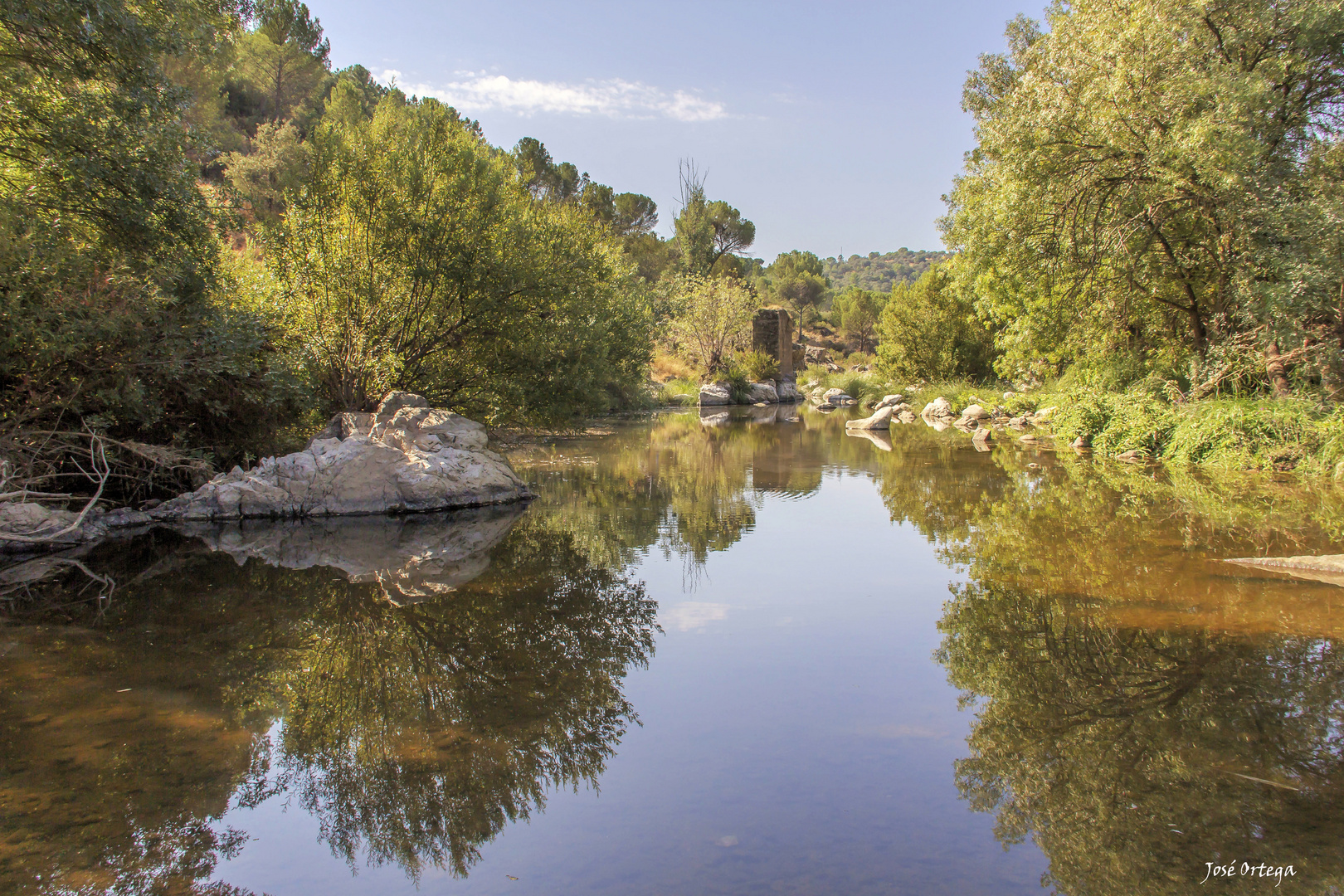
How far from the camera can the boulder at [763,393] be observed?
3841cm

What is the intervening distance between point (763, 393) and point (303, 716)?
35.5 meters

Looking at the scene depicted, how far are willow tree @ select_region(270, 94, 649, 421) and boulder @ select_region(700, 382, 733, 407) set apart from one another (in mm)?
21526

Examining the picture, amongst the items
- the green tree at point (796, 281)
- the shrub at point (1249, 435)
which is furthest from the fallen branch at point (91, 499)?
the green tree at point (796, 281)

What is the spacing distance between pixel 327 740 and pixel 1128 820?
4040 millimetres

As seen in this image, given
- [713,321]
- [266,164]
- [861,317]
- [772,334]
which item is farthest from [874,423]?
[861,317]

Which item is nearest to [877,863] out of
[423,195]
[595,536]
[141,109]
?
[595,536]

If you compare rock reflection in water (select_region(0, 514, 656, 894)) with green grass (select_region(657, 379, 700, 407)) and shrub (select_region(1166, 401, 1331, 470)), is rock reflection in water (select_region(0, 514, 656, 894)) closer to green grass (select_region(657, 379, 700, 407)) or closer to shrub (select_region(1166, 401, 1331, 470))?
shrub (select_region(1166, 401, 1331, 470))

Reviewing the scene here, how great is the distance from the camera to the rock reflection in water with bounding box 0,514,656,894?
132 inches

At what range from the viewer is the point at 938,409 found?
2667cm

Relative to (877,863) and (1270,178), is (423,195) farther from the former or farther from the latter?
(1270,178)

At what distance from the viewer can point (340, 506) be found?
10328 millimetres

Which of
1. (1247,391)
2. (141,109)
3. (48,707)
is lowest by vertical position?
(48,707)

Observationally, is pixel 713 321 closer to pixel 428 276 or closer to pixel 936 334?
pixel 936 334

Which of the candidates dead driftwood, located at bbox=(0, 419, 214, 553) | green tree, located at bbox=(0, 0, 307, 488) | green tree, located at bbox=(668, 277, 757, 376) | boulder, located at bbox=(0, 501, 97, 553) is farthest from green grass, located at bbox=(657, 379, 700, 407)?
boulder, located at bbox=(0, 501, 97, 553)
